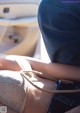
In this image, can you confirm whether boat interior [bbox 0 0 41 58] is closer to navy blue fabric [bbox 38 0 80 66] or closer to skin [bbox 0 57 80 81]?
skin [bbox 0 57 80 81]

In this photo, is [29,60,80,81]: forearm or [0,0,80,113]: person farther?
[29,60,80,81]: forearm

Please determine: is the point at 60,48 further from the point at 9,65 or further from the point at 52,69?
the point at 9,65

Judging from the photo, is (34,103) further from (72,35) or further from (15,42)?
(15,42)

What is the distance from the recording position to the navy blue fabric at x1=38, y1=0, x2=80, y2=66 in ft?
4.42

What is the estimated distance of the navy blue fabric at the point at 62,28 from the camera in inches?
53.0

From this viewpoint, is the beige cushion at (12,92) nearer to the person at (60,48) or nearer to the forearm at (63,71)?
the person at (60,48)

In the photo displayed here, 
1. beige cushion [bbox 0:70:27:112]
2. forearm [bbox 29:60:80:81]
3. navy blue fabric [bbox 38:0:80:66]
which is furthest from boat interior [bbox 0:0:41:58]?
beige cushion [bbox 0:70:27:112]

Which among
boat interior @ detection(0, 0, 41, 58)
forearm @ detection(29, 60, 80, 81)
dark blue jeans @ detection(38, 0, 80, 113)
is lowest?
boat interior @ detection(0, 0, 41, 58)

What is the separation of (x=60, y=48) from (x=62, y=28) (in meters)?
0.09

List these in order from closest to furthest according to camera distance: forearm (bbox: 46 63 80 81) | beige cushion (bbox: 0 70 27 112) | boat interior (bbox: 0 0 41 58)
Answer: beige cushion (bbox: 0 70 27 112)
forearm (bbox: 46 63 80 81)
boat interior (bbox: 0 0 41 58)

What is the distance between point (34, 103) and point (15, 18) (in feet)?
6.22

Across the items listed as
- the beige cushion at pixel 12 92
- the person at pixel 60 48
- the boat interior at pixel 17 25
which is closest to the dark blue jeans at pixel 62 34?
the person at pixel 60 48

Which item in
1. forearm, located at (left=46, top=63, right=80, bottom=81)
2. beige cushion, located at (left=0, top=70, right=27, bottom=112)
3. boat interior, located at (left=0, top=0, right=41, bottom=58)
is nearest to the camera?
beige cushion, located at (left=0, top=70, right=27, bottom=112)

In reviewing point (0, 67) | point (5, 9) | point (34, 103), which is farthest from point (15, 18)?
point (34, 103)
